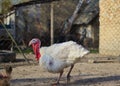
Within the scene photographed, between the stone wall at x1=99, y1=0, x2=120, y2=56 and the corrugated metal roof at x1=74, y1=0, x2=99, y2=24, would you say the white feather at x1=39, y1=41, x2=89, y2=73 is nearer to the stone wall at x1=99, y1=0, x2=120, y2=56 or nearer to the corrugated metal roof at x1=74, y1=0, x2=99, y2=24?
the stone wall at x1=99, y1=0, x2=120, y2=56

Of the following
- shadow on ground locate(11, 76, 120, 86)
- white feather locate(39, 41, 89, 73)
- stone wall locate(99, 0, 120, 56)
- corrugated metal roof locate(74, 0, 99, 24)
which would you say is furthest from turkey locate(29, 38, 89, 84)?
corrugated metal roof locate(74, 0, 99, 24)

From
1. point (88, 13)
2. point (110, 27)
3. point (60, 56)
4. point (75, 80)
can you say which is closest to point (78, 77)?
point (75, 80)

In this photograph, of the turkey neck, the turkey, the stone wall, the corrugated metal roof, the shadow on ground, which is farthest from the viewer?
the corrugated metal roof

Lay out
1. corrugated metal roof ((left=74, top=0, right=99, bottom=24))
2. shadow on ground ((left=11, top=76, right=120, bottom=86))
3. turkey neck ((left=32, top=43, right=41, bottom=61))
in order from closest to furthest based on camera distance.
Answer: turkey neck ((left=32, top=43, right=41, bottom=61)) < shadow on ground ((left=11, top=76, right=120, bottom=86)) < corrugated metal roof ((left=74, top=0, right=99, bottom=24))

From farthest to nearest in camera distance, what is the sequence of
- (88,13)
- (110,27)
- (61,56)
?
(88,13) → (110,27) → (61,56)

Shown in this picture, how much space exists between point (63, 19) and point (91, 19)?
175 inches

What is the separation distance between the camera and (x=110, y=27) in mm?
24328

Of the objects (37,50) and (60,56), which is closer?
(60,56)

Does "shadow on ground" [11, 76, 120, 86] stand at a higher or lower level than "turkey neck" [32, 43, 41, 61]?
lower

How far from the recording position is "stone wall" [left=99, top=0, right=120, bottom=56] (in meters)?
23.8

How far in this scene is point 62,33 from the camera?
115 feet

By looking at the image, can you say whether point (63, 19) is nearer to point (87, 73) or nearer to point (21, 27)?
point (21, 27)

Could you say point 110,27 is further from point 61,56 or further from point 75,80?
point 61,56

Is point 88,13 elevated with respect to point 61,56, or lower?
lower
